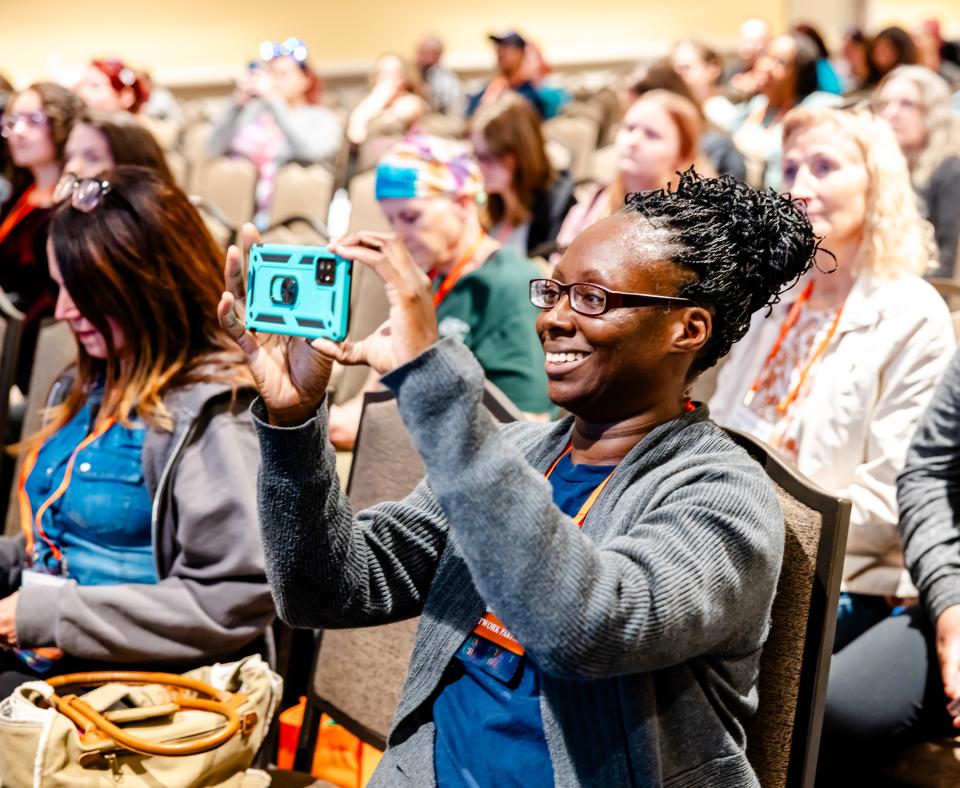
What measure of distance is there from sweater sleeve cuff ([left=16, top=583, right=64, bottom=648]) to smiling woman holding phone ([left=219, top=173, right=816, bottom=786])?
551 mm

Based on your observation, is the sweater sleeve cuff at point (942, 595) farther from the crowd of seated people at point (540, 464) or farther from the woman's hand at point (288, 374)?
the woman's hand at point (288, 374)

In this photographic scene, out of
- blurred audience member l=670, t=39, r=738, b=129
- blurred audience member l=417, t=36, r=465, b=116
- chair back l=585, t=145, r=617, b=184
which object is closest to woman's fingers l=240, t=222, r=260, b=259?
chair back l=585, t=145, r=617, b=184

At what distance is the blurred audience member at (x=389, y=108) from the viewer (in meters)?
6.45

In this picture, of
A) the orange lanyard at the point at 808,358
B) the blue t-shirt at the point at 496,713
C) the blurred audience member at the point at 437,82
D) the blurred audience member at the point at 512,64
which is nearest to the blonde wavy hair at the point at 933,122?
the orange lanyard at the point at 808,358

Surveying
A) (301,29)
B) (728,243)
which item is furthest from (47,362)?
(301,29)

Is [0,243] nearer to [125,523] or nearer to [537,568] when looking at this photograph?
[125,523]

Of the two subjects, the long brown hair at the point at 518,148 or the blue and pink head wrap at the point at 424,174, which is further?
the long brown hair at the point at 518,148

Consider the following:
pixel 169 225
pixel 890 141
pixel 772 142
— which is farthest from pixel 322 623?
pixel 772 142

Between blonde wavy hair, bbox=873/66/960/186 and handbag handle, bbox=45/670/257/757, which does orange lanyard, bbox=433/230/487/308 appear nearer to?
handbag handle, bbox=45/670/257/757

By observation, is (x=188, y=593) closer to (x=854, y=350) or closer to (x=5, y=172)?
(x=854, y=350)

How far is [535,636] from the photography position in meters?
0.97

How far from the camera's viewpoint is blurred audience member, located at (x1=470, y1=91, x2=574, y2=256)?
3.79 metres

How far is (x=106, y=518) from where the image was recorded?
67.5 inches

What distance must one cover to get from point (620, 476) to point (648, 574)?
0.18 m
